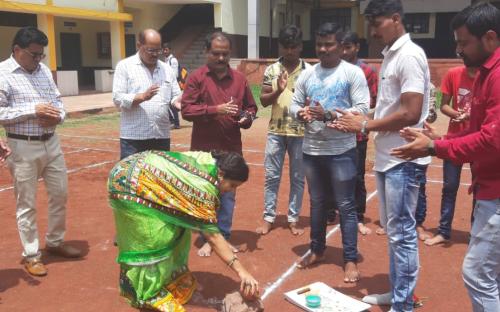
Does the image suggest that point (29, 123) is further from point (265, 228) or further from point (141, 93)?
point (265, 228)

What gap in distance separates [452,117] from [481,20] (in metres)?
2.48

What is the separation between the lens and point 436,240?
5129mm

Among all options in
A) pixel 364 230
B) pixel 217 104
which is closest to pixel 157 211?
pixel 217 104

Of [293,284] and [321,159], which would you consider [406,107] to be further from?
[293,284]

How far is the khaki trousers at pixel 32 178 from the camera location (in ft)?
14.1

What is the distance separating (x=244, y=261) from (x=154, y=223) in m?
1.33

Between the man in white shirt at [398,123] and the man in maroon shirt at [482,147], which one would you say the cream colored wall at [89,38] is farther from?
the man in maroon shirt at [482,147]

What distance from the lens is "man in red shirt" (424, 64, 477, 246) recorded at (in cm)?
488

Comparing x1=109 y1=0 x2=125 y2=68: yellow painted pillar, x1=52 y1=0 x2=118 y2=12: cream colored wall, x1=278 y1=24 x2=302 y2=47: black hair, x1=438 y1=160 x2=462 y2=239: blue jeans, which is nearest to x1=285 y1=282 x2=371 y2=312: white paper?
x1=438 y1=160 x2=462 y2=239: blue jeans

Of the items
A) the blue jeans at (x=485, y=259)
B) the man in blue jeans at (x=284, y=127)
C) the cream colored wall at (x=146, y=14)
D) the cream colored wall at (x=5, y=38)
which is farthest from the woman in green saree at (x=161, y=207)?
the cream colored wall at (x=146, y=14)

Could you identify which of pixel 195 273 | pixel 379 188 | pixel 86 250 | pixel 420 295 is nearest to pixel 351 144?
pixel 379 188

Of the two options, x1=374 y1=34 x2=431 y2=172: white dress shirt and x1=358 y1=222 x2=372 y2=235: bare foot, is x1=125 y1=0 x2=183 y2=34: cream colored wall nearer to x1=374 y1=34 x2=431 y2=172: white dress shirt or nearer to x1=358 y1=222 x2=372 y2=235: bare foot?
x1=358 y1=222 x2=372 y2=235: bare foot

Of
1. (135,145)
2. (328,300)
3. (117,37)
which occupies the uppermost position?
(117,37)

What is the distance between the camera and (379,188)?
3.64m
